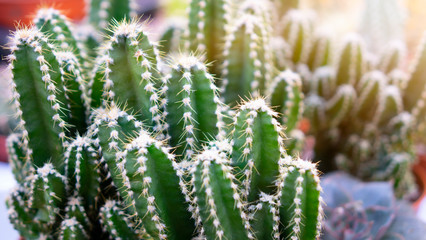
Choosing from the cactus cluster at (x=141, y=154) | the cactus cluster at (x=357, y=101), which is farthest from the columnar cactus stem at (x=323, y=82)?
the cactus cluster at (x=141, y=154)

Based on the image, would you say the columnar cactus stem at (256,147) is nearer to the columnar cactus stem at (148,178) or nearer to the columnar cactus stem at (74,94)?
the columnar cactus stem at (148,178)

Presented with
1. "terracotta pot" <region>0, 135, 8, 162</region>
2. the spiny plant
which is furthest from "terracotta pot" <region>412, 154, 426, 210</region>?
"terracotta pot" <region>0, 135, 8, 162</region>

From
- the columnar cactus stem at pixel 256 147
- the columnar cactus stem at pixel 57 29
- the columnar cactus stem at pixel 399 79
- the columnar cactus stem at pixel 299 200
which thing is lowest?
the columnar cactus stem at pixel 299 200

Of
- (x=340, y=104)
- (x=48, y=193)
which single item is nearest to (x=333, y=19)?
(x=340, y=104)

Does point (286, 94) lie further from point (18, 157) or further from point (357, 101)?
point (18, 157)

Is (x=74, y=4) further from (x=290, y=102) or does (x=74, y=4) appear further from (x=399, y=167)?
(x=399, y=167)

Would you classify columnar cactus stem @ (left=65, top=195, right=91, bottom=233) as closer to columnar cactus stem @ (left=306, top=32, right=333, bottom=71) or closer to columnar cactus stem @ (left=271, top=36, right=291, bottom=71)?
columnar cactus stem @ (left=271, top=36, right=291, bottom=71)
